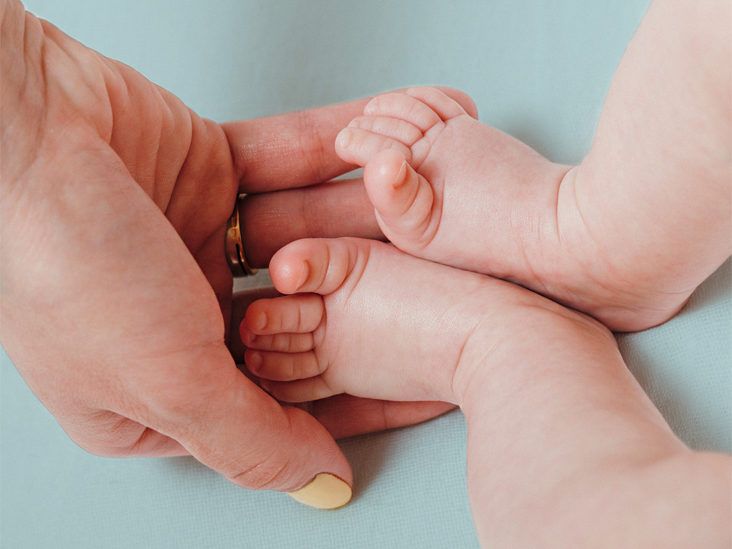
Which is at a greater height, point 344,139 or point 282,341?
point 344,139

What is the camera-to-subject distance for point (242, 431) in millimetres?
754

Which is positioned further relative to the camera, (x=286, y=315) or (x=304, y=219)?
(x=304, y=219)

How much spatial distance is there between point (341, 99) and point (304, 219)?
241 mm

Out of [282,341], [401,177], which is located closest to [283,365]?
[282,341]

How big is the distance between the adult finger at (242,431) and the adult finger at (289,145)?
28cm

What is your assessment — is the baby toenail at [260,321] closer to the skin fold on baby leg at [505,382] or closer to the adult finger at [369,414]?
the skin fold on baby leg at [505,382]

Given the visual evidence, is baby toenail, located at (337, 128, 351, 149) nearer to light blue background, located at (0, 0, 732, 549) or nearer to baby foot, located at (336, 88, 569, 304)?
baby foot, located at (336, 88, 569, 304)

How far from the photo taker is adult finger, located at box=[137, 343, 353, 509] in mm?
701

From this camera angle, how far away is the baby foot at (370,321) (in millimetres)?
802

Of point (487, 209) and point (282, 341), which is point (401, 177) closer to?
point (487, 209)

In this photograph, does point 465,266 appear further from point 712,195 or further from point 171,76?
point 171,76

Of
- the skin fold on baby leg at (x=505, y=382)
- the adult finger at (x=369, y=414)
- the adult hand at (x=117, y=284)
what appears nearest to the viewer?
the skin fold on baby leg at (x=505, y=382)

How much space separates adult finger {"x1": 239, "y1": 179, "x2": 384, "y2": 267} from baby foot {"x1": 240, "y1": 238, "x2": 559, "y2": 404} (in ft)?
0.32

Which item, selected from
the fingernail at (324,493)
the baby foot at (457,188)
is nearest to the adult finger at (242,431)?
the fingernail at (324,493)
